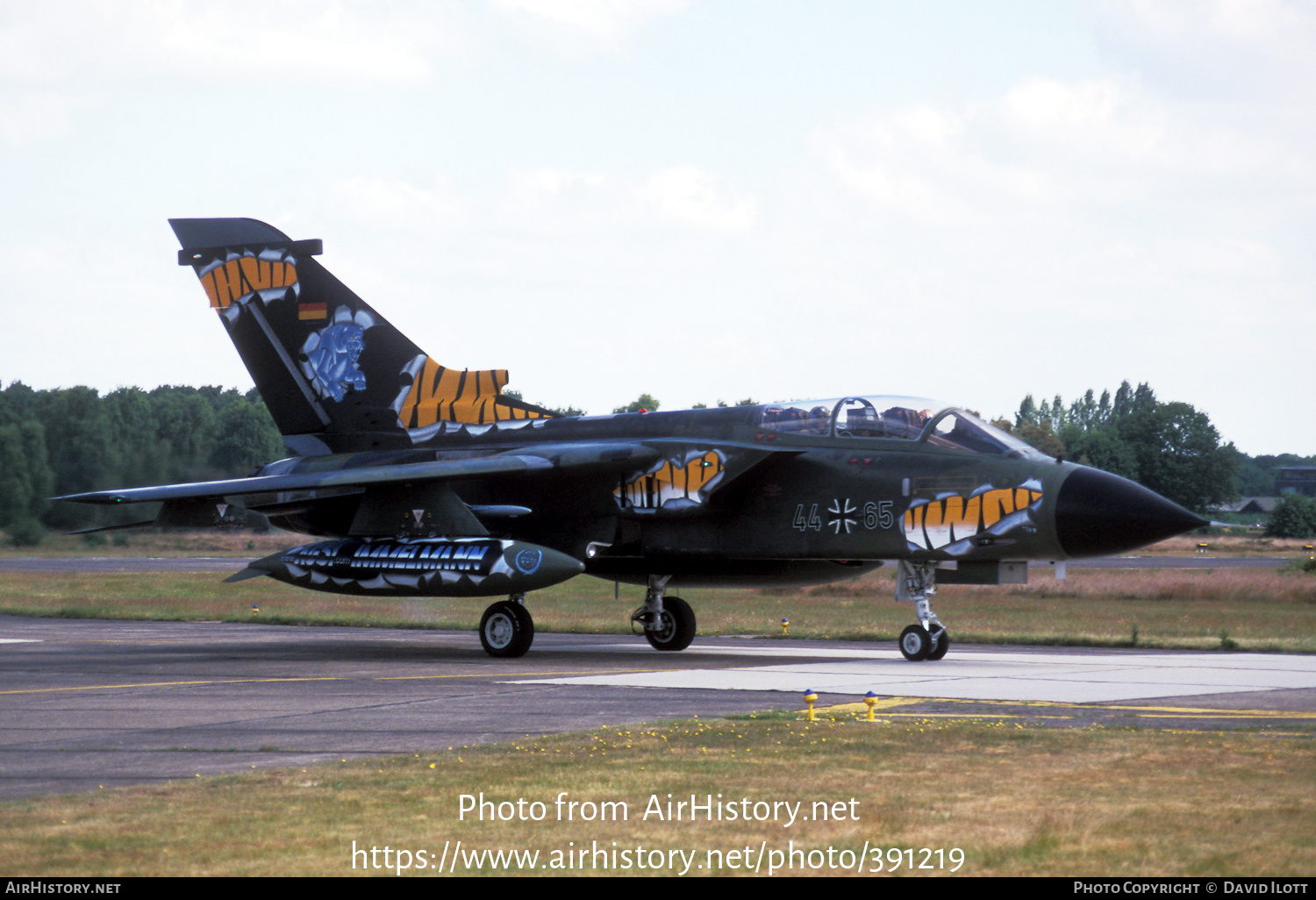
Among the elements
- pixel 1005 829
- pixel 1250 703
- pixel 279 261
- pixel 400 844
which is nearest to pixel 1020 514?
pixel 1250 703

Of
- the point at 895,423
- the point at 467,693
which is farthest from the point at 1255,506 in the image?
the point at 467,693

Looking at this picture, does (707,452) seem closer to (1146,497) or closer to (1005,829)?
(1146,497)

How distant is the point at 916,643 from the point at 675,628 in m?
3.99

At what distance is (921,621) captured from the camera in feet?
51.9

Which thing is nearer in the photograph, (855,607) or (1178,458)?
(855,607)

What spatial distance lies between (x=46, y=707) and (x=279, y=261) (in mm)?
10375

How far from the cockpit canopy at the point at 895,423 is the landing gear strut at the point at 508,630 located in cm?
380

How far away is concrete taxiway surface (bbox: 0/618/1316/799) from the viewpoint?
9.33m

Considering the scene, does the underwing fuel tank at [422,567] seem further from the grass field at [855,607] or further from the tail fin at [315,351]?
the grass field at [855,607]

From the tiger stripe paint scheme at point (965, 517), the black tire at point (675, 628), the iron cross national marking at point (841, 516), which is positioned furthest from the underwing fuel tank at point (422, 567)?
the tiger stripe paint scheme at point (965, 517)

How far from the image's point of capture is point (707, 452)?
1684cm

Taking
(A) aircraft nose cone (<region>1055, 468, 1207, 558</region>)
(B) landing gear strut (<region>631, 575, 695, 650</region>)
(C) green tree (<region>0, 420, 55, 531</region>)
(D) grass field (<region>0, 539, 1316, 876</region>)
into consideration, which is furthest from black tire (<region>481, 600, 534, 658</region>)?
(C) green tree (<region>0, 420, 55, 531</region>)

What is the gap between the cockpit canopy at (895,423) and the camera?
611 inches

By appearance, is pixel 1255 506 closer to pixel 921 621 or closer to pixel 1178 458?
pixel 1178 458
